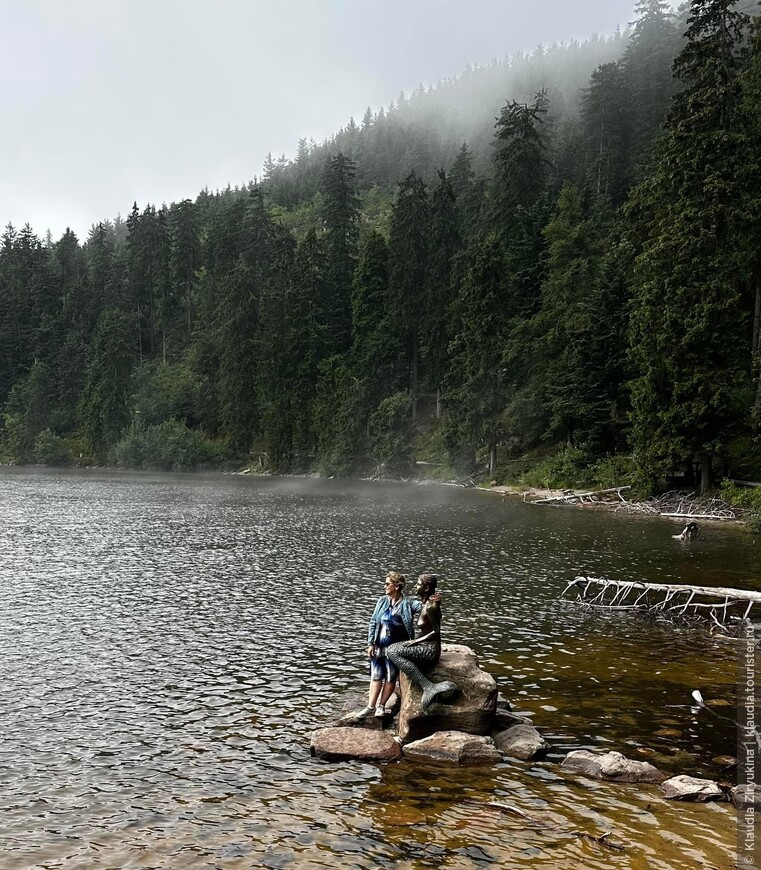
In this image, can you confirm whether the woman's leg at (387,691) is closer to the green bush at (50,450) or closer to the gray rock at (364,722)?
the gray rock at (364,722)

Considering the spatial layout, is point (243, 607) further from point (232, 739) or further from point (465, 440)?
point (465, 440)

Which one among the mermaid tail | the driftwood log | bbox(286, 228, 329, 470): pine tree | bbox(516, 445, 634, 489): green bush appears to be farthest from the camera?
bbox(286, 228, 329, 470): pine tree

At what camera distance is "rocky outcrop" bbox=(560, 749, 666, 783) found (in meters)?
10.7

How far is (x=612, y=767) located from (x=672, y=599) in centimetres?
1508

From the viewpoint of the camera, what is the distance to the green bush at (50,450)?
408 ft

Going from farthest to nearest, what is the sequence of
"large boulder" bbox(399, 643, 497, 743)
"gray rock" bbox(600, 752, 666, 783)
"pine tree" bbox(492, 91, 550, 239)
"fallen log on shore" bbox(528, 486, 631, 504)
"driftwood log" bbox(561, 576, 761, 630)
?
1. "pine tree" bbox(492, 91, 550, 239)
2. "fallen log on shore" bbox(528, 486, 631, 504)
3. "driftwood log" bbox(561, 576, 761, 630)
4. "large boulder" bbox(399, 643, 497, 743)
5. "gray rock" bbox(600, 752, 666, 783)

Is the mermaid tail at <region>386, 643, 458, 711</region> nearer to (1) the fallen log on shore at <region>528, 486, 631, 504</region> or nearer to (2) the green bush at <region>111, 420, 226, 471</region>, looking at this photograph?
(1) the fallen log on shore at <region>528, 486, 631, 504</region>

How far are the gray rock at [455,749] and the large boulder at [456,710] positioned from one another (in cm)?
33

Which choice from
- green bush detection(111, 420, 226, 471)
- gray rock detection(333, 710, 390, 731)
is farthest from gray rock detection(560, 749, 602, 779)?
green bush detection(111, 420, 226, 471)

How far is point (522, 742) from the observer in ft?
39.0

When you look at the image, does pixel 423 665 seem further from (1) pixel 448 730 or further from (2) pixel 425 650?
(1) pixel 448 730

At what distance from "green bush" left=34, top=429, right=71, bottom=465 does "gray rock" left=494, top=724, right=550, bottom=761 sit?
12965cm

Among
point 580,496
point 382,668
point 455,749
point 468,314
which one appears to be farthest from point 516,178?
point 455,749

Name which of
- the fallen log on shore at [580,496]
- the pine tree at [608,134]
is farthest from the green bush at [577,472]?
the pine tree at [608,134]
